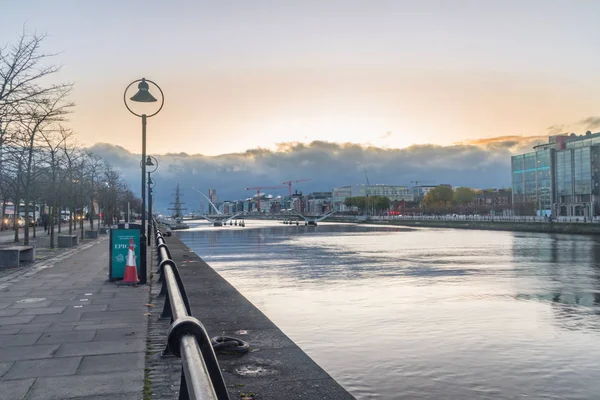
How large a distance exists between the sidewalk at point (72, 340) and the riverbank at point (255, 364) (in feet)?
0.85

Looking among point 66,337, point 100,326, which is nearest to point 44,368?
point 66,337

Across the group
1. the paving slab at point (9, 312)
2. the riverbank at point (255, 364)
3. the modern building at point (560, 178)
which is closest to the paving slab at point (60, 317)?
the paving slab at point (9, 312)

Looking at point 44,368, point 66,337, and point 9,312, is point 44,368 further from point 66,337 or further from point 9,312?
point 9,312

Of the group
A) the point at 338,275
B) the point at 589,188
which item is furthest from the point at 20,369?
the point at 589,188

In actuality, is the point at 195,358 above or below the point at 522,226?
above

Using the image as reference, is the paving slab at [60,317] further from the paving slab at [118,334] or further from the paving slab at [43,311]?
the paving slab at [118,334]

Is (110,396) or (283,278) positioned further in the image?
(283,278)

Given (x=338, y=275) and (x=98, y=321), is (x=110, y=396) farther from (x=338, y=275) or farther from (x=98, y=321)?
(x=338, y=275)

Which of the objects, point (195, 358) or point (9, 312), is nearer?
point (195, 358)

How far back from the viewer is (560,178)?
416ft

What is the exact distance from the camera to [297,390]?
589cm

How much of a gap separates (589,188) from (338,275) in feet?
369

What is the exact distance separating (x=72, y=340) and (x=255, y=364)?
290cm

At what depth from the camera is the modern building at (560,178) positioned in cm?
11606
